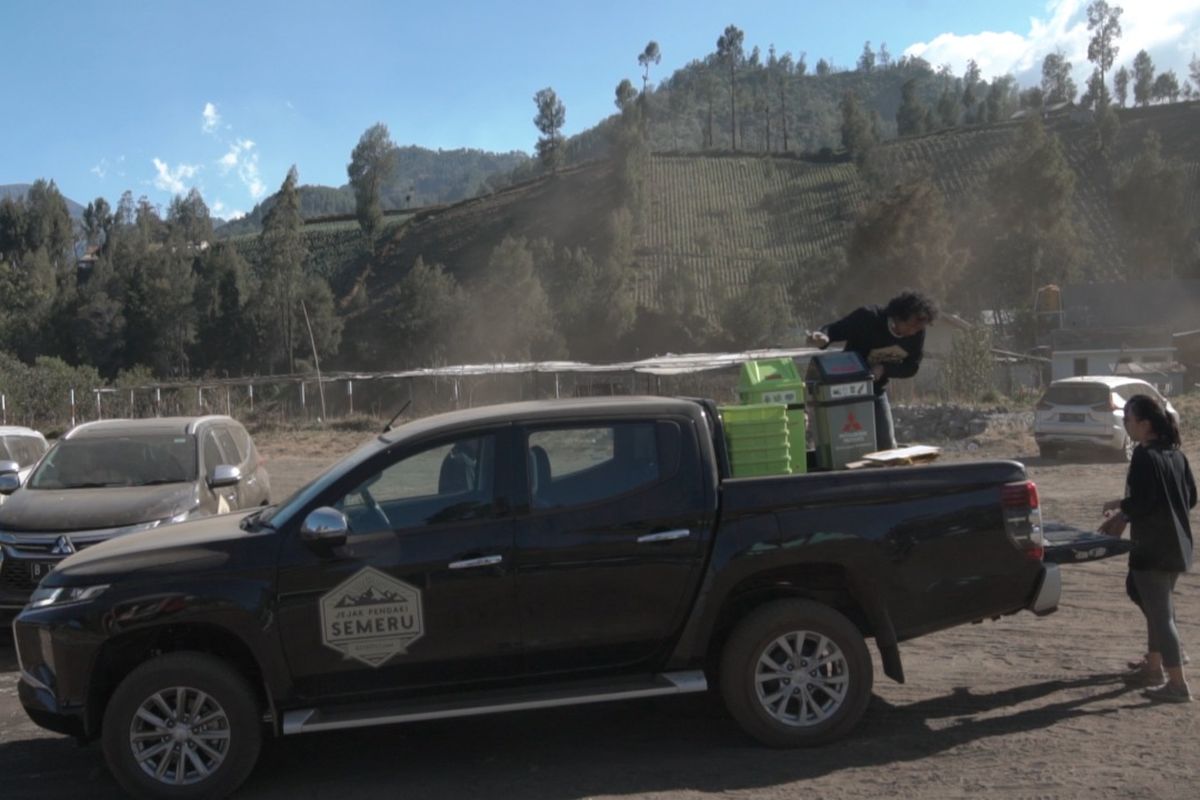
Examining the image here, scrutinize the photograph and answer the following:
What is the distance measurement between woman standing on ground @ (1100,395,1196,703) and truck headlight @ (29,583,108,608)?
569 centimetres

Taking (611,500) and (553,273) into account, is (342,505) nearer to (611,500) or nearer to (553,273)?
(611,500)

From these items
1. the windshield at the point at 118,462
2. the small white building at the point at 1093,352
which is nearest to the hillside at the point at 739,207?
the small white building at the point at 1093,352

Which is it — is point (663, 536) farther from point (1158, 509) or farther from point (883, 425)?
point (1158, 509)

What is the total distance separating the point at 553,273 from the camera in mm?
68000

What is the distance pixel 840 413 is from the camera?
7059 mm

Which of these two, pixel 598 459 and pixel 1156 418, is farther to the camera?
pixel 1156 418

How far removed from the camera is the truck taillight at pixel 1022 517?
6246 millimetres

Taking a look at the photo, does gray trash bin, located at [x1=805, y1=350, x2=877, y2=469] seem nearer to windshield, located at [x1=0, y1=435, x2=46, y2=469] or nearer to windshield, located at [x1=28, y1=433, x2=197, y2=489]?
windshield, located at [x1=28, y1=433, x2=197, y2=489]

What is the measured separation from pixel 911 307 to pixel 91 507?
6.67 meters

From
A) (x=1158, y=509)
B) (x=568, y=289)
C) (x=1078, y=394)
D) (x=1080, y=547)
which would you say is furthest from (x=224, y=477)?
(x=568, y=289)

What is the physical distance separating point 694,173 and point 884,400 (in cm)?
9072

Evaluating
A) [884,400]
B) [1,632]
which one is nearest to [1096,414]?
[884,400]

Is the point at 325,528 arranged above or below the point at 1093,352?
above

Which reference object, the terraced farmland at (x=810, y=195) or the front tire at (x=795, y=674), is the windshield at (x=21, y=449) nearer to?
the front tire at (x=795, y=674)
